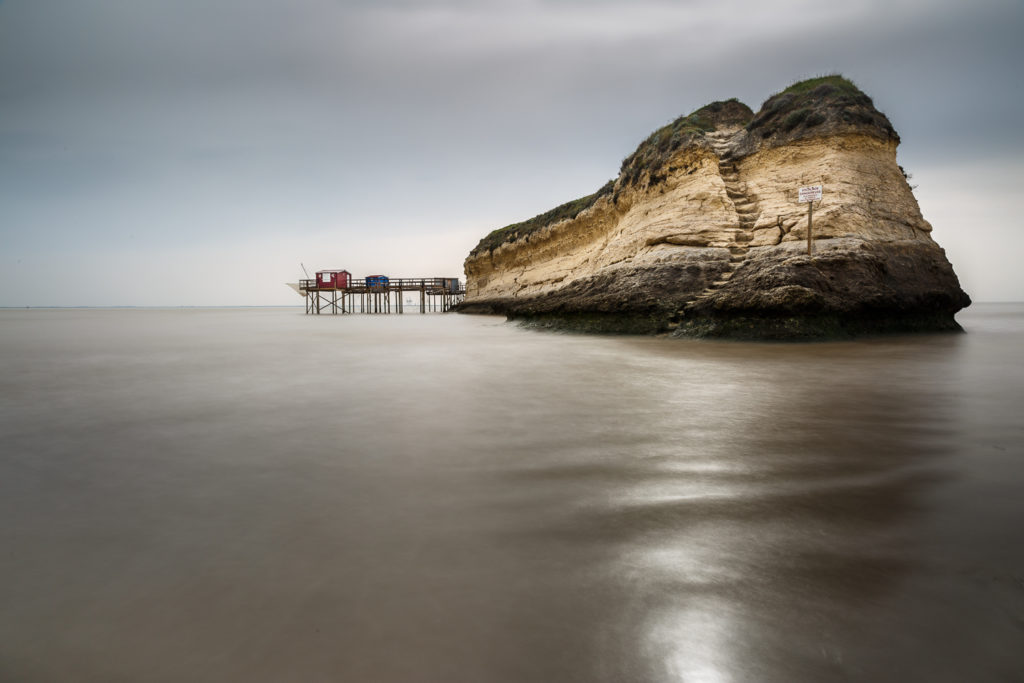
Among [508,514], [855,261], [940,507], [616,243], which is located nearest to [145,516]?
[508,514]

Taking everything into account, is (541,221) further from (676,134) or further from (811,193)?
(811,193)

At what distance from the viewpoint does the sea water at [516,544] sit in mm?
1171

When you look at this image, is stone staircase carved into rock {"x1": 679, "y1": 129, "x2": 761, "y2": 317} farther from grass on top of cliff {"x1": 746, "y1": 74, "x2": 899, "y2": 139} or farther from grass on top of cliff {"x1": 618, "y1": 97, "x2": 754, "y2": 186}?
grass on top of cliff {"x1": 746, "y1": 74, "x2": 899, "y2": 139}

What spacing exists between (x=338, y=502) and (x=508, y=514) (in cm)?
79

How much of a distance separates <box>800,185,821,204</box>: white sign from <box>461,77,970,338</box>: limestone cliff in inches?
34.3

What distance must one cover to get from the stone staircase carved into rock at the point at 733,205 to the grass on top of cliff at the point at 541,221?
491cm

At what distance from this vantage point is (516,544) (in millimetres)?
1701

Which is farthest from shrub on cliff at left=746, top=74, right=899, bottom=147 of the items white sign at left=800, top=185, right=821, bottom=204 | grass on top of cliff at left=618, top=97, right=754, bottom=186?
white sign at left=800, top=185, right=821, bottom=204

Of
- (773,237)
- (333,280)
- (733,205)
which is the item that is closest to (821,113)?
(733,205)

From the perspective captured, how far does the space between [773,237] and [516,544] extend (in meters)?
11.6

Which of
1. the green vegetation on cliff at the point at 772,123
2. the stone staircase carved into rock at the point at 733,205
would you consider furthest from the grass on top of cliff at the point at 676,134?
the stone staircase carved into rock at the point at 733,205

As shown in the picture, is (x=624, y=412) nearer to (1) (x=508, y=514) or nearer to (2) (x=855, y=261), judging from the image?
(1) (x=508, y=514)

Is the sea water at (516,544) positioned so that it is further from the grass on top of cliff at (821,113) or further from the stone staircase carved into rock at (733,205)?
the grass on top of cliff at (821,113)

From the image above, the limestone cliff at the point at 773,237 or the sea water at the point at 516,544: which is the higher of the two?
the limestone cliff at the point at 773,237
